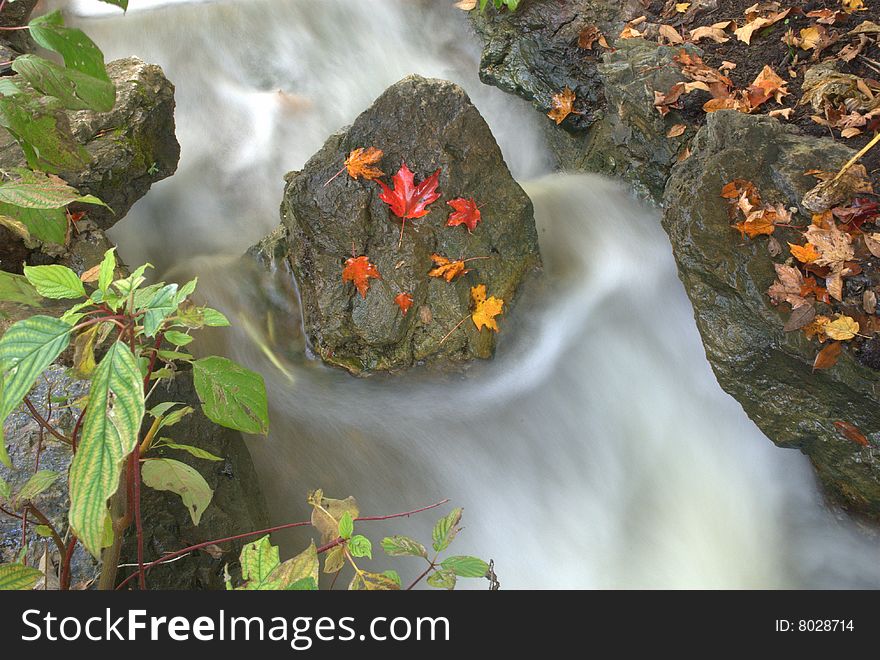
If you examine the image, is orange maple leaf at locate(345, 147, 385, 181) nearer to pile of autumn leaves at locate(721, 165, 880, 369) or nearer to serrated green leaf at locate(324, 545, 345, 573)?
pile of autumn leaves at locate(721, 165, 880, 369)

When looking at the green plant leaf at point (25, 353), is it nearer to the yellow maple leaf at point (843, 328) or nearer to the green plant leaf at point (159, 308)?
the green plant leaf at point (159, 308)

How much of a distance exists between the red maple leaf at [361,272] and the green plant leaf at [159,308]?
1846 millimetres

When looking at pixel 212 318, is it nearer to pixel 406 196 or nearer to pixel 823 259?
pixel 406 196

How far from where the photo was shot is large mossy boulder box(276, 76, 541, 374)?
123 inches

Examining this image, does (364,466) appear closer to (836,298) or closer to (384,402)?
(384,402)

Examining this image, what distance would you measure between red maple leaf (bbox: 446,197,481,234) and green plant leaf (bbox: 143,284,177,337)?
2.06 m

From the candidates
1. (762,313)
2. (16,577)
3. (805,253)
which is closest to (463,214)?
(762,313)

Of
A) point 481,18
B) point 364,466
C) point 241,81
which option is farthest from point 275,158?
point 364,466

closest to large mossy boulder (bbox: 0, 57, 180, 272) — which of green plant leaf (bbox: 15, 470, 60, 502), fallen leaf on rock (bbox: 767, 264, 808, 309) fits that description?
green plant leaf (bbox: 15, 470, 60, 502)

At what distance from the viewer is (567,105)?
433 cm

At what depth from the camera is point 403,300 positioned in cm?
309

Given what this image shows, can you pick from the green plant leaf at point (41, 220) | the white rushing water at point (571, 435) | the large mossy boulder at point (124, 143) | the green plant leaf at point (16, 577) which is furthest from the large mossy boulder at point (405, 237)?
the green plant leaf at point (16, 577)

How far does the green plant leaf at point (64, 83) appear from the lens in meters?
1.26

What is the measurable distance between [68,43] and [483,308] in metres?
2.25
